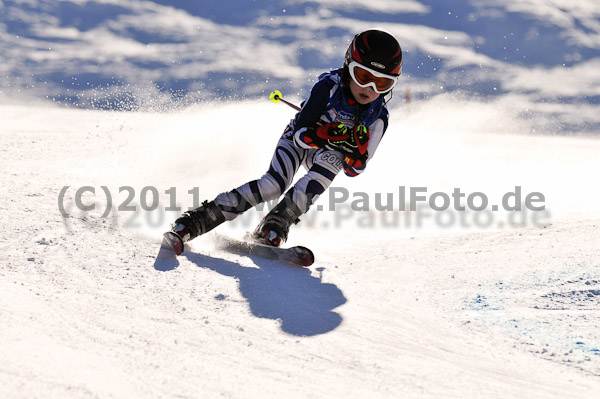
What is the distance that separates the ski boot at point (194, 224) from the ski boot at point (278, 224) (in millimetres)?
295

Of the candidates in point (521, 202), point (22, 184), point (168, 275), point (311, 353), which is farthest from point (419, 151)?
point (311, 353)

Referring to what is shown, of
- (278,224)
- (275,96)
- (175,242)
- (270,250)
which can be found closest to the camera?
(175,242)

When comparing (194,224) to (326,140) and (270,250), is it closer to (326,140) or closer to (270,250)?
(270,250)

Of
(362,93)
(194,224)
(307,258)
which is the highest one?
(362,93)

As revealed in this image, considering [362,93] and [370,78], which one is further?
[362,93]

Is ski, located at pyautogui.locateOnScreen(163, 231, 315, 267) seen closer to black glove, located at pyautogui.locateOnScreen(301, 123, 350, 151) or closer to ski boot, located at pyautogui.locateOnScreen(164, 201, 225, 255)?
ski boot, located at pyautogui.locateOnScreen(164, 201, 225, 255)

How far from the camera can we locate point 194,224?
151 inches

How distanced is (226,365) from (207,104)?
7667mm

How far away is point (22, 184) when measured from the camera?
4.84 m

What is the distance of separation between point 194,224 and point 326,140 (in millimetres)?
1078

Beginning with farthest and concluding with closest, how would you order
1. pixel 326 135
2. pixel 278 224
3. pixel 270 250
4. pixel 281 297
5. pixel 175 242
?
1. pixel 326 135
2. pixel 278 224
3. pixel 270 250
4. pixel 175 242
5. pixel 281 297

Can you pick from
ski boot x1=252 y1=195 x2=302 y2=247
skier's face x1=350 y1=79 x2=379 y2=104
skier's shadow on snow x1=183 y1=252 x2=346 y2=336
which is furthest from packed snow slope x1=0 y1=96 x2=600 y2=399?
skier's face x1=350 y1=79 x2=379 y2=104

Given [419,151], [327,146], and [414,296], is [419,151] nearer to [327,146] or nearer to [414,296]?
[327,146]

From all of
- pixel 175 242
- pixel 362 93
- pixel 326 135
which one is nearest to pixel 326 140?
pixel 326 135
